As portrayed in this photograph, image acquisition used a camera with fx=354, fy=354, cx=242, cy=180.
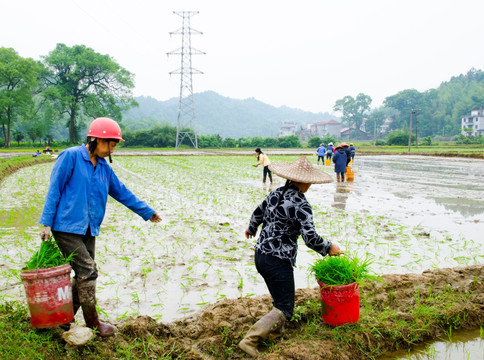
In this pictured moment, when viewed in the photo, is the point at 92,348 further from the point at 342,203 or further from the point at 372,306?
the point at 342,203

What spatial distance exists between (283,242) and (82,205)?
1.70 m

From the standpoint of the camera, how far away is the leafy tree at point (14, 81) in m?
49.9

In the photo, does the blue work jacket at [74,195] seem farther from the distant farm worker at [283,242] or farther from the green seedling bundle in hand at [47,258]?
the distant farm worker at [283,242]

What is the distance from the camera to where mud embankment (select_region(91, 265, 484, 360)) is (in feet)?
9.93

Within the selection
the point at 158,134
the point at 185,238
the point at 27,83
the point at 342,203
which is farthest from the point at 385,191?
the point at 27,83

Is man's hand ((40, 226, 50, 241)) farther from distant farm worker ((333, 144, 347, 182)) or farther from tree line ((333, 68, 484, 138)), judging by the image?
tree line ((333, 68, 484, 138))

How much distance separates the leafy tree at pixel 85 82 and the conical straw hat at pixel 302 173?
5655 cm

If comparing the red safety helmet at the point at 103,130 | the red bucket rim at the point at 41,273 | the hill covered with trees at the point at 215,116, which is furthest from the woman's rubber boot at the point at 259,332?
the hill covered with trees at the point at 215,116

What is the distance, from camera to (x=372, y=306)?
12.4 feet

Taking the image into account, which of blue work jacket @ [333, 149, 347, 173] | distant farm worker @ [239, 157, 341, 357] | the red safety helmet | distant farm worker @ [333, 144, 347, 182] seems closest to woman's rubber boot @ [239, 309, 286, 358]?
distant farm worker @ [239, 157, 341, 357]

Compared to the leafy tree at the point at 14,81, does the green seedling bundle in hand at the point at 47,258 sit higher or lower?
lower

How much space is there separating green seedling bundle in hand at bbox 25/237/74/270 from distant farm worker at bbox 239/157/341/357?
1.61 meters

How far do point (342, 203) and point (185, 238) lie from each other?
17.7 feet

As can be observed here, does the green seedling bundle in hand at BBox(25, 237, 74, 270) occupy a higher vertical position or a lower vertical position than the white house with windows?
lower
